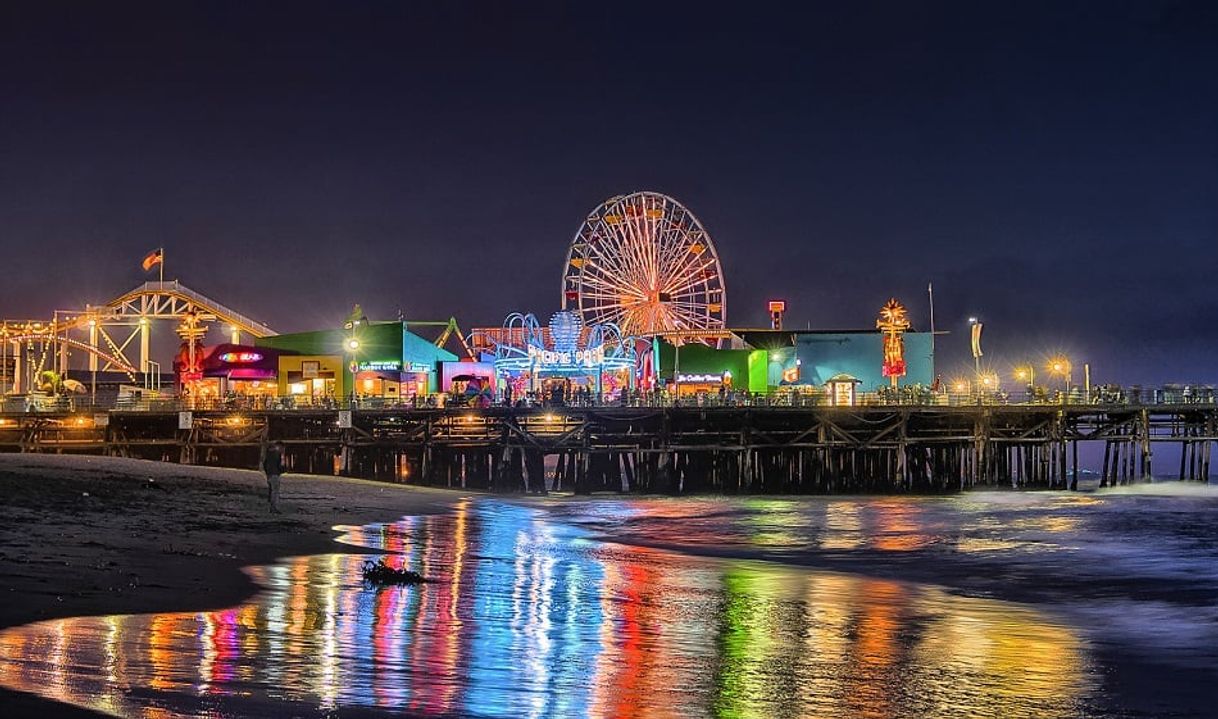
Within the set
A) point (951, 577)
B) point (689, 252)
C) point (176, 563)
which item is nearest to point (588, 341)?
point (689, 252)

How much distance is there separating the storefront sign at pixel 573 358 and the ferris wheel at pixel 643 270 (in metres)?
8.66

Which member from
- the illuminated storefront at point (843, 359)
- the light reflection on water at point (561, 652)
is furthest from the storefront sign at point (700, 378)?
the light reflection on water at point (561, 652)

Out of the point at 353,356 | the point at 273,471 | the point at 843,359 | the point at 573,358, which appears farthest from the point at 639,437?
the point at 273,471

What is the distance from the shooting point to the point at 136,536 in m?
19.2

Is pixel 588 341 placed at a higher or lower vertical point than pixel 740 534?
higher

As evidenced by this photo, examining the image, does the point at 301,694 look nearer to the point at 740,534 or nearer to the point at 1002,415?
the point at 740,534

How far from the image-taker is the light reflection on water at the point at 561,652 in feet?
30.5

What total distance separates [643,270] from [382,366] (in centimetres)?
1642

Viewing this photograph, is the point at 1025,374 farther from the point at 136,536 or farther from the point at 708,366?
the point at 136,536

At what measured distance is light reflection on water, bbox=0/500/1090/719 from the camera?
9289mm

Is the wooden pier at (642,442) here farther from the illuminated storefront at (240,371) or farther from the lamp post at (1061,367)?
the lamp post at (1061,367)

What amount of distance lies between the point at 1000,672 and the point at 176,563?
10203 millimetres

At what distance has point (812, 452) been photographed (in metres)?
56.8

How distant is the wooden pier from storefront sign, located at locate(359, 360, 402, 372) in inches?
528
